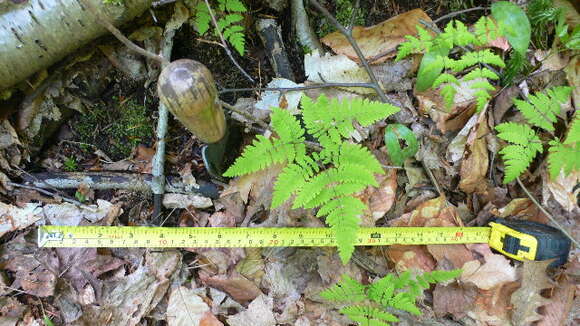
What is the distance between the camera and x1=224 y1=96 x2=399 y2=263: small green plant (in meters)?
2.44

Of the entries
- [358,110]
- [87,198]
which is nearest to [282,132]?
[358,110]

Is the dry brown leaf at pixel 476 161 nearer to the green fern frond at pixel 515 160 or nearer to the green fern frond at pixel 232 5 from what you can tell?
the green fern frond at pixel 515 160

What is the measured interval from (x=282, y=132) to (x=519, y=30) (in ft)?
5.84

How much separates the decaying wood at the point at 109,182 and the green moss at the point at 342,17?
1.53 m

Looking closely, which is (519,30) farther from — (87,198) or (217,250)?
(87,198)

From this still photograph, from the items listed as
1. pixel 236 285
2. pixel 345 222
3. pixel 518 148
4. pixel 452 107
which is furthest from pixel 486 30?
pixel 236 285

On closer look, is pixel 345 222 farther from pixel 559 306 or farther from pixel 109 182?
pixel 109 182

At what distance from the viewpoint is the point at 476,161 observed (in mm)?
3135

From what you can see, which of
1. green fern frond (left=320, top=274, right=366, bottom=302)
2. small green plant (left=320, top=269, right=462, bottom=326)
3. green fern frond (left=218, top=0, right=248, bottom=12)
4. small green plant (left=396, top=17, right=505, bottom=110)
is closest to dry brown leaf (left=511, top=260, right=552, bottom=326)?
small green plant (left=320, top=269, right=462, bottom=326)

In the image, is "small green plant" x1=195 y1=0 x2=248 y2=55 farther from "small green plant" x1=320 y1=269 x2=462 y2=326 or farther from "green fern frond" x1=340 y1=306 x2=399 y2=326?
"green fern frond" x1=340 y1=306 x2=399 y2=326

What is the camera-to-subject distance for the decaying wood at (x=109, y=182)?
3.21m

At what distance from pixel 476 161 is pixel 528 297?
1004 mm

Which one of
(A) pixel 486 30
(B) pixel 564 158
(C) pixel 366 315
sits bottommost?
(C) pixel 366 315

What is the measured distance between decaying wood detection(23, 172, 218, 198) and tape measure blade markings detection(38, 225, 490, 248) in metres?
0.33
